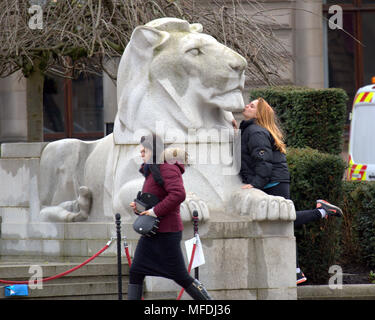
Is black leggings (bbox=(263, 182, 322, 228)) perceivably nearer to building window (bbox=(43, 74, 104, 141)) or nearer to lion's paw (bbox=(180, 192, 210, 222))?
lion's paw (bbox=(180, 192, 210, 222))

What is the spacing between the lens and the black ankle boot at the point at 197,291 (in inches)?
359

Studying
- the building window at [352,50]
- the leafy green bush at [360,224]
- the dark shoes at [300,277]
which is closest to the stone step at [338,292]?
the dark shoes at [300,277]

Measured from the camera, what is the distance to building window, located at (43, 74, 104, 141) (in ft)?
80.7

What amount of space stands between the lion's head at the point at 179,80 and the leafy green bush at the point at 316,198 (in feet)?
6.27

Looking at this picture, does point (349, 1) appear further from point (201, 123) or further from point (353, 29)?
point (201, 123)

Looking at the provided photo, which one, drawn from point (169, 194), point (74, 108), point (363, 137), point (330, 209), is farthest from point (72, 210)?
point (74, 108)

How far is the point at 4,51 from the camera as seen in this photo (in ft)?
44.7

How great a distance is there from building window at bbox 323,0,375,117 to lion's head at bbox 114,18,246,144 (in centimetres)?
1479

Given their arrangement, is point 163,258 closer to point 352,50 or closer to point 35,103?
point 35,103

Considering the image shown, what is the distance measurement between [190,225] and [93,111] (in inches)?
601

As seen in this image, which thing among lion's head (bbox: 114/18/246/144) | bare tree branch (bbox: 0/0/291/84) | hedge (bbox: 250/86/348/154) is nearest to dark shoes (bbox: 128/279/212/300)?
lion's head (bbox: 114/18/246/144)

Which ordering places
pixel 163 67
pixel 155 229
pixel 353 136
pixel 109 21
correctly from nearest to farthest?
1. pixel 155 229
2. pixel 163 67
3. pixel 109 21
4. pixel 353 136

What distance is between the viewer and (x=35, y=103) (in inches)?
565
